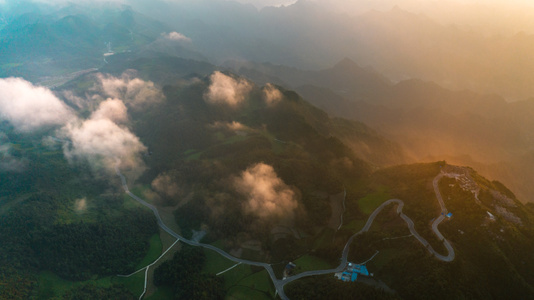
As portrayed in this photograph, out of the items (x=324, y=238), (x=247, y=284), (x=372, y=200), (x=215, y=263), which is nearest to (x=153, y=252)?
(x=215, y=263)

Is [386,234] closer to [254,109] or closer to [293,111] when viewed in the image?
[293,111]

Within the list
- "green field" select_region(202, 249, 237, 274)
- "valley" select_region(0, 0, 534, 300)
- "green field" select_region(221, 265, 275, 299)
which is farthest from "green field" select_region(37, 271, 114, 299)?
"green field" select_region(221, 265, 275, 299)

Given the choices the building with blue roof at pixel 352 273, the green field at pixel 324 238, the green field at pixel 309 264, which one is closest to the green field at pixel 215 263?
the green field at pixel 309 264

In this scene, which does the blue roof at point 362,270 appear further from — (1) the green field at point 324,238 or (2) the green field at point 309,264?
(1) the green field at point 324,238

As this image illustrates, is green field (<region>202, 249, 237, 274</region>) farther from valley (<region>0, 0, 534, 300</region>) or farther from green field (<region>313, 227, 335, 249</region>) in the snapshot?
green field (<region>313, 227, 335, 249</region>)

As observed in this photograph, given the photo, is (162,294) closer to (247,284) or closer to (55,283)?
(247,284)
